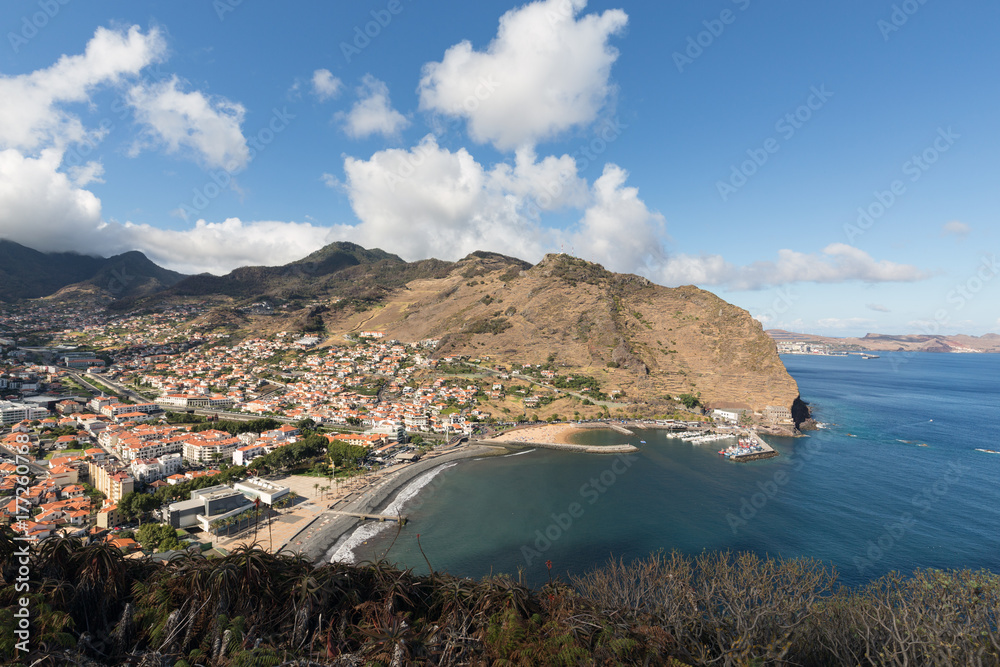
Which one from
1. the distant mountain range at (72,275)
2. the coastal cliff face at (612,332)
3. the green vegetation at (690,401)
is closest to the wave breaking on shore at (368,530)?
the coastal cliff face at (612,332)

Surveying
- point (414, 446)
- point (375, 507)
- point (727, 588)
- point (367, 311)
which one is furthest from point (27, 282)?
point (727, 588)

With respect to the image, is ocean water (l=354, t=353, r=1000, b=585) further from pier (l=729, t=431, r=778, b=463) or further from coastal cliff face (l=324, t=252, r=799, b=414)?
coastal cliff face (l=324, t=252, r=799, b=414)

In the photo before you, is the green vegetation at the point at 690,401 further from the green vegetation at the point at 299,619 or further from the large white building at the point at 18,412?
the large white building at the point at 18,412

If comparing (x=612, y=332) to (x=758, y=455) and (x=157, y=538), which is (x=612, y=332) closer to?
(x=758, y=455)

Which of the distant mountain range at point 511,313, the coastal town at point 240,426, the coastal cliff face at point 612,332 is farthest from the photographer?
the distant mountain range at point 511,313

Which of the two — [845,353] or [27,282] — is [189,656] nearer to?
[27,282]

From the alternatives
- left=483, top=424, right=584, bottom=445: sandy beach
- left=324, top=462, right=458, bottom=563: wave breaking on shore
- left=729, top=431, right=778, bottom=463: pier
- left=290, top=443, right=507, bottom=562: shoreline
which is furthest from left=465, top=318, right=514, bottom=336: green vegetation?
left=324, top=462, right=458, bottom=563: wave breaking on shore
